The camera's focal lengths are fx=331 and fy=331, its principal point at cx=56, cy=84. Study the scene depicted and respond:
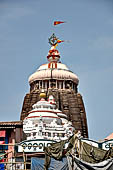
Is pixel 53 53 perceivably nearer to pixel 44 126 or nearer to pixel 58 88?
pixel 58 88

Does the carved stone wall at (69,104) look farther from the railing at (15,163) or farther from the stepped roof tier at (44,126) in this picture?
the railing at (15,163)

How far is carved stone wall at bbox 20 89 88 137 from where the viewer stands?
62781mm

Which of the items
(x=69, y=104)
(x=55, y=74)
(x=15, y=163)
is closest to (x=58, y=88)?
(x=55, y=74)

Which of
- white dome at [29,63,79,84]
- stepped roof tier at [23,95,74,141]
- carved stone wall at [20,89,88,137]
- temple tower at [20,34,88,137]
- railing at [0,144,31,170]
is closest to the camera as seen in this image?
railing at [0,144,31,170]

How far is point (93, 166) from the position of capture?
64.9ft

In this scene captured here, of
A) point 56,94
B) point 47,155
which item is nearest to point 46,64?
point 56,94

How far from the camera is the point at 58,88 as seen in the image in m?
69.4

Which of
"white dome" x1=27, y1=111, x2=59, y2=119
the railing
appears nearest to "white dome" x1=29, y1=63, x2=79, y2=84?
"white dome" x1=27, y1=111, x2=59, y2=119

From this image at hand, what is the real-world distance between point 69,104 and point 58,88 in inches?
222

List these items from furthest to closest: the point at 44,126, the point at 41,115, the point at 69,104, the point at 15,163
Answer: the point at 69,104 → the point at 41,115 → the point at 44,126 → the point at 15,163

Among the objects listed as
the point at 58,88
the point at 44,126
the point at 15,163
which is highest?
the point at 58,88

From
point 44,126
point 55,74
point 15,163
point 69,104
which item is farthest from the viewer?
point 55,74

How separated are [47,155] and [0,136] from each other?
16.8 metres

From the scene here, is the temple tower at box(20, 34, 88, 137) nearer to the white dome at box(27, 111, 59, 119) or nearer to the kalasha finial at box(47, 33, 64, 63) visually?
the kalasha finial at box(47, 33, 64, 63)
